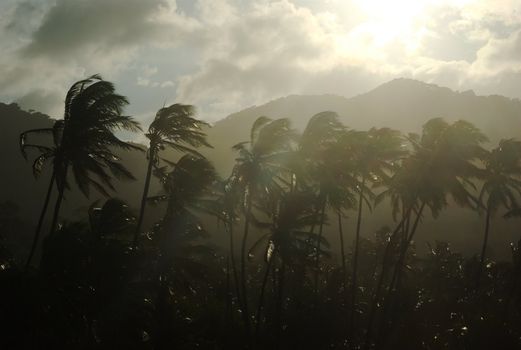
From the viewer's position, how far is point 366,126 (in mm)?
141125

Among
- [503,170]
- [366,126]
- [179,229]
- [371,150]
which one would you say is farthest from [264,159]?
[366,126]

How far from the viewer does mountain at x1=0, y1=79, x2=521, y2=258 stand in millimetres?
90875

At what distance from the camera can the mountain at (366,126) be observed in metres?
90.9

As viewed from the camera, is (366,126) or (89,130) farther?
(366,126)

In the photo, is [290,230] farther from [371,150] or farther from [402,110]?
[402,110]

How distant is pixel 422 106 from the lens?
15238 centimetres

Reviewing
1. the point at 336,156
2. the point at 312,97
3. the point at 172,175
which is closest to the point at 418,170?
the point at 336,156

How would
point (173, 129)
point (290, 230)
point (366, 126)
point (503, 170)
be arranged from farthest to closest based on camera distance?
point (366, 126) < point (503, 170) < point (290, 230) < point (173, 129)

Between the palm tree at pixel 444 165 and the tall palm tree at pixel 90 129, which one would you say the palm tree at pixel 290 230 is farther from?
the tall palm tree at pixel 90 129

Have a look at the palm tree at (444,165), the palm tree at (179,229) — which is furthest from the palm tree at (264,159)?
the palm tree at (444,165)

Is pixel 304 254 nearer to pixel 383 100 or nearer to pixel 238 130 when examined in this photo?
pixel 238 130

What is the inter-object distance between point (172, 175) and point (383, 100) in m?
131

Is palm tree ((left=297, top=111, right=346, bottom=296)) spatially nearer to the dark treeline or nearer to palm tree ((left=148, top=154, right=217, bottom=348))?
the dark treeline

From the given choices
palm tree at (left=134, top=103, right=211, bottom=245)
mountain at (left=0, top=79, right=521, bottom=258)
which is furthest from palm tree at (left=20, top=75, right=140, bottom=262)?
mountain at (left=0, top=79, right=521, bottom=258)
